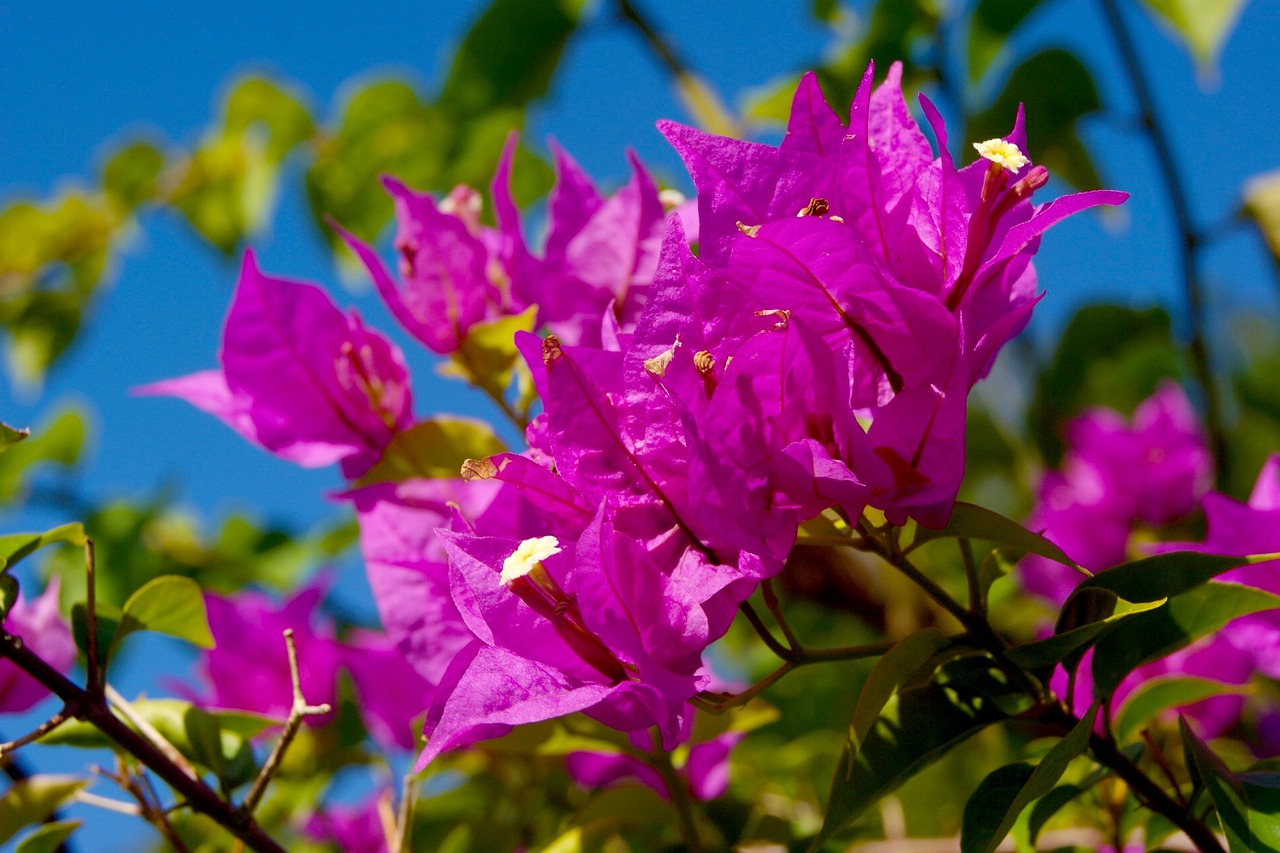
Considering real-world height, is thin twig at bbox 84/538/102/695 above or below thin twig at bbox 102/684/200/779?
above

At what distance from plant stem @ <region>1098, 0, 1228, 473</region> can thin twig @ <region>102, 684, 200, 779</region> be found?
1182 millimetres

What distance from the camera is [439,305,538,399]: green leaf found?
2.32 ft

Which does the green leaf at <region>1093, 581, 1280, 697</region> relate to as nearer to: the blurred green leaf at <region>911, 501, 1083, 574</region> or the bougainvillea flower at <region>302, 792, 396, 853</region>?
the blurred green leaf at <region>911, 501, 1083, 574</region>

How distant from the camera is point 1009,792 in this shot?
0.56 metres

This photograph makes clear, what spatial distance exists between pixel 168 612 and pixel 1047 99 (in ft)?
3.68

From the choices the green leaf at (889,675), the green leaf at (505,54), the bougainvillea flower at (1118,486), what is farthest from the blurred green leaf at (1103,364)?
the green leaf at (889,675)

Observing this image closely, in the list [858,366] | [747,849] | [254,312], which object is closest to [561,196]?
[254,312]

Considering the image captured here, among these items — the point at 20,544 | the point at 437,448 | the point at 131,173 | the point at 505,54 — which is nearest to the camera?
the point at 20,544

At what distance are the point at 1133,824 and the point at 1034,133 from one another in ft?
2.91

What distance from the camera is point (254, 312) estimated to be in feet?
2.36

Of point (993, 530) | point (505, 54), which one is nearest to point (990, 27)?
point (505, 54)

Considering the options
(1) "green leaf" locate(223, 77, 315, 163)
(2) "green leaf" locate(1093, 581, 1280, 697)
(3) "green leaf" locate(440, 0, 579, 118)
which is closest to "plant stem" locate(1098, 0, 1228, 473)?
(3) "green leaf" locate(440, 0, 579, 118)

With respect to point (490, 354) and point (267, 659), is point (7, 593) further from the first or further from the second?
point (267, 659)

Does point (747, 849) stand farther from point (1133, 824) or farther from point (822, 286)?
point (822, 286)
